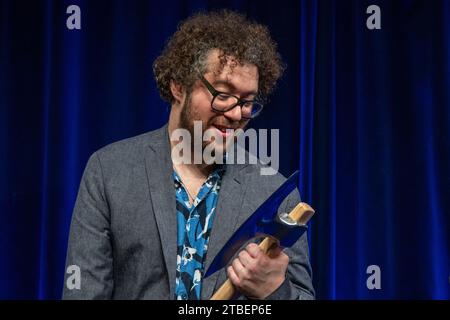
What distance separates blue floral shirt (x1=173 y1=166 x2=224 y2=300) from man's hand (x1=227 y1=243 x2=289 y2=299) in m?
0.23

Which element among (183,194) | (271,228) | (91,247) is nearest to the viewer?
(271,228)

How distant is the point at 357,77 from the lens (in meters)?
2.09

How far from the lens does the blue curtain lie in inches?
77.0

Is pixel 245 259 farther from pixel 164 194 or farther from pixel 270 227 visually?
pixel 164 194

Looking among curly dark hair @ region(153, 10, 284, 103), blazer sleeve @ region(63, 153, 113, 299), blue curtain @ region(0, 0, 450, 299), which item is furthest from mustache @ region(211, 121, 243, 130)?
blue curtain @ region(0, 0, 450, 299)

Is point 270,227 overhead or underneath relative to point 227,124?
underneath

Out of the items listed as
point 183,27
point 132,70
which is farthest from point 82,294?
point 132,70

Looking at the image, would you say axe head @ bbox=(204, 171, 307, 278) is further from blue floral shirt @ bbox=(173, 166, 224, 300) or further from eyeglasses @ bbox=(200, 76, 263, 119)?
eyeglasses @ bbox=(200, 76, 263, 119)

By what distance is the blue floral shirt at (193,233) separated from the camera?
114cm

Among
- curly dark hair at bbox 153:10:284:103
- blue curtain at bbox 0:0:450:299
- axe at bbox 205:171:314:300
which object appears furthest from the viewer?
blue curtain at bbox 0:0:450:299

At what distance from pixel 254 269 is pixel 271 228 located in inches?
3.1

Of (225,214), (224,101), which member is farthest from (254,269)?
(224,101)

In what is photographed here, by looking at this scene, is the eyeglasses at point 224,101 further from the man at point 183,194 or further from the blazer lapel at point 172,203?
the blazer lapel at point 172,203

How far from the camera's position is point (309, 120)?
2041 mm
